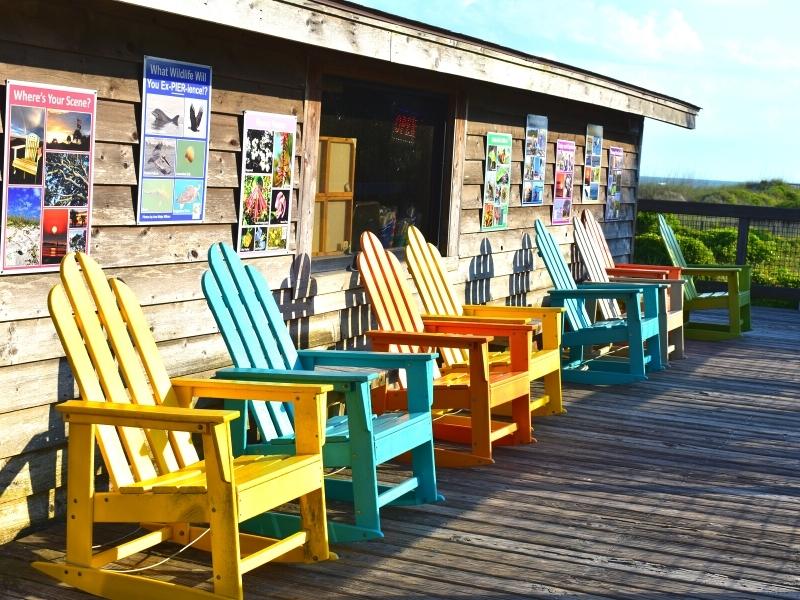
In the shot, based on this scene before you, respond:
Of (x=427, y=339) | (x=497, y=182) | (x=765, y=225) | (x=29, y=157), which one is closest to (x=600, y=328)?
(x=497, y=182)

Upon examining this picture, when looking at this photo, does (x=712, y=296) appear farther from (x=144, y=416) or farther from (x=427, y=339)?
(x=144, y=416)

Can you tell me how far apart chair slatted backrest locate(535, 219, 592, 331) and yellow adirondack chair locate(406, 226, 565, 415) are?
3.80 feet

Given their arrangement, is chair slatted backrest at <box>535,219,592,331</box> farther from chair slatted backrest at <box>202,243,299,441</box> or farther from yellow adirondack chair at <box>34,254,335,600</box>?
yellow adirondack chair at <box>34,254,335,600</box>

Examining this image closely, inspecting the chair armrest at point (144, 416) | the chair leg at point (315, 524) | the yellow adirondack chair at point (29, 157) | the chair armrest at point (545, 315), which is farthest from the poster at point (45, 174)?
the chair armrest at point (545, 315)

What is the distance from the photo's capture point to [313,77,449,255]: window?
18.1 ft

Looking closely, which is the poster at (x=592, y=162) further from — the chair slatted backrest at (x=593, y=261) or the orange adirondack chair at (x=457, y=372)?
the orange adirondack chair at (x=457, y=372)

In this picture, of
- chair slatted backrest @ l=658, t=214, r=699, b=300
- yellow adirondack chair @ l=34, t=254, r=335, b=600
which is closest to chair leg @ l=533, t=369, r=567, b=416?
yellow adirondack chair @ l=34, t=254, r=335, b=600

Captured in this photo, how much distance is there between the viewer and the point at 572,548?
4.01 m

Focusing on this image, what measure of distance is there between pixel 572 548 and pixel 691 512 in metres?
0.72

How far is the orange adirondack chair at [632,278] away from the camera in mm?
7984

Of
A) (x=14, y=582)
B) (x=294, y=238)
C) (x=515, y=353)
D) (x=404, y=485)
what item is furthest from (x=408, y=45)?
(x=14, y=582)

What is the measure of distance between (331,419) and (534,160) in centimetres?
389

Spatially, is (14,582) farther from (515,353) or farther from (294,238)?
(515,353)

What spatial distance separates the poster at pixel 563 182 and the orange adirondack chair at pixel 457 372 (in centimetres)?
293
